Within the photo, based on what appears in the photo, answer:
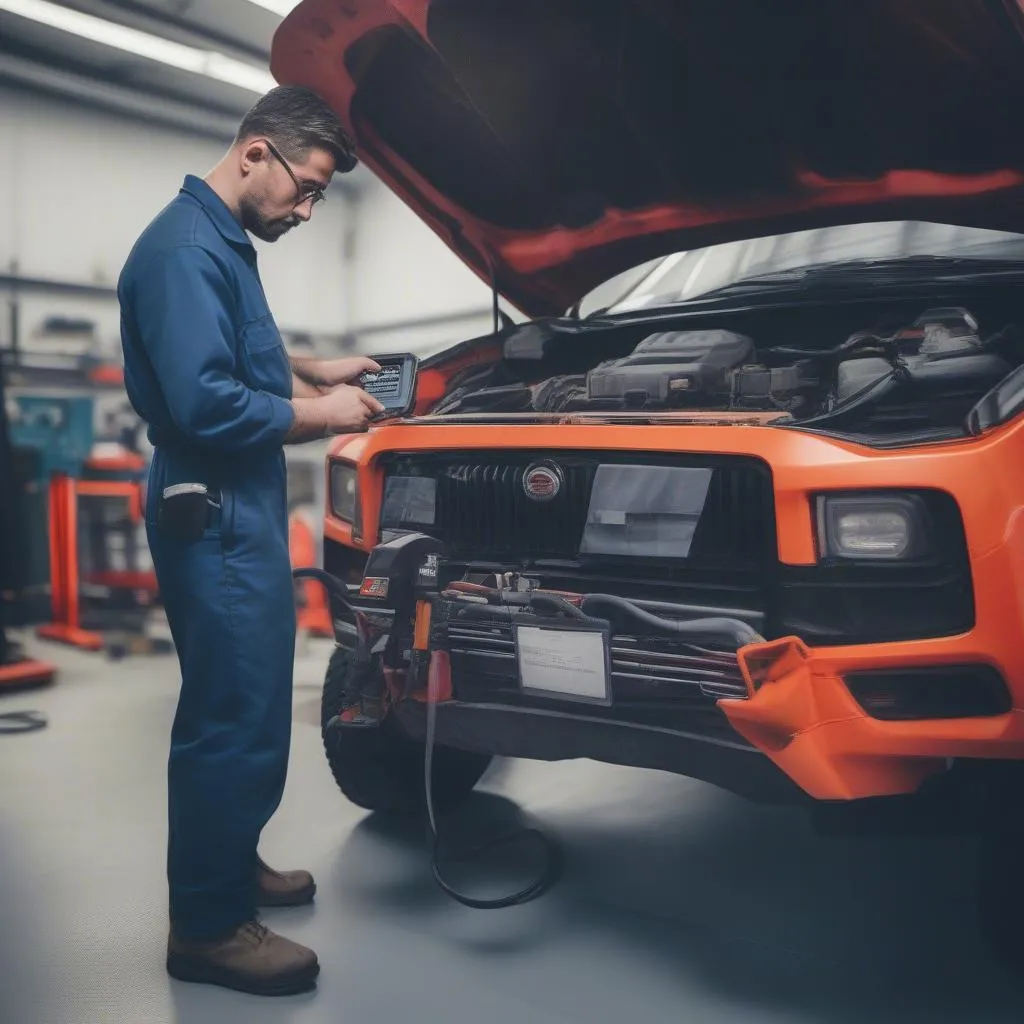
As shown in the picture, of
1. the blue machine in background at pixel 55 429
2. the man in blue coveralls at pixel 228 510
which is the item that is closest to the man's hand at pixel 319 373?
the man in blue coveralls at pixel 228 510

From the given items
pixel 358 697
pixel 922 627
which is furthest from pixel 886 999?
pixel 358 697

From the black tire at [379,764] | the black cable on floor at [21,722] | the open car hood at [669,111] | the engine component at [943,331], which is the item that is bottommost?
the black cable on floor at [21,722]

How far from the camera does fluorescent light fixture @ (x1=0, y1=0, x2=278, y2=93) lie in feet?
19.0

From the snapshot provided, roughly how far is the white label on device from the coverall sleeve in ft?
1.89

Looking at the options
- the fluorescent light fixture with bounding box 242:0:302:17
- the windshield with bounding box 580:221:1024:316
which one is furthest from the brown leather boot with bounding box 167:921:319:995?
the fluorescent light fixture with bounding box 242:0:302:17

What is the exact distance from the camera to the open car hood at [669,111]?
1.91 m

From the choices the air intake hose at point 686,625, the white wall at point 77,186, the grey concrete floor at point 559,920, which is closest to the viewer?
the air intake hose at point 686,625

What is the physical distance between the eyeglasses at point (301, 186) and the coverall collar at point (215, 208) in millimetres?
127

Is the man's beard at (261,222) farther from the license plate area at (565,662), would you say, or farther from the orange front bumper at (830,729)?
the orange front bumper at (830,729)

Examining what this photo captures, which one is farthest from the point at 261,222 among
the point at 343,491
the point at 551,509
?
the point at 551,509

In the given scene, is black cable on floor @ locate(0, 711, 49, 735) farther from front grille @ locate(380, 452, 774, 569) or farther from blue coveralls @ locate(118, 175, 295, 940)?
front grille @ locate(380, 452, 774, 569)

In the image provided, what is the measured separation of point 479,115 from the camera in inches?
91.0

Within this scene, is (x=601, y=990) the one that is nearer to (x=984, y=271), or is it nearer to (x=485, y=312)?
(x=984, y=271)

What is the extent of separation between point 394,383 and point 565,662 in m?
0.69
